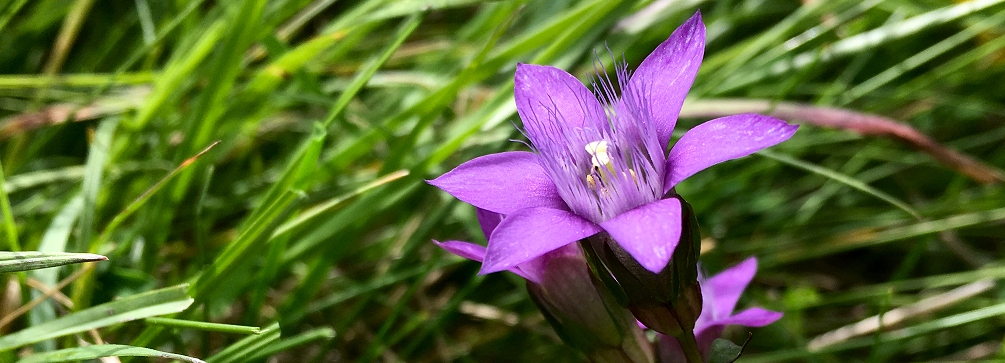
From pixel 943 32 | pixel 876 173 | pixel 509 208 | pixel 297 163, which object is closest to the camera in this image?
pixel 509 208

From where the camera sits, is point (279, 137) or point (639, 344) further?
point (279, 137)

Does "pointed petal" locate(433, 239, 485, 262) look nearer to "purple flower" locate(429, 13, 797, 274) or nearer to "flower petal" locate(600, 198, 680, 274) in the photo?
"purple flower" locate(429, 13, 797, 274)

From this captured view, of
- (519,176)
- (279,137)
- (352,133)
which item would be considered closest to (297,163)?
(352,133)

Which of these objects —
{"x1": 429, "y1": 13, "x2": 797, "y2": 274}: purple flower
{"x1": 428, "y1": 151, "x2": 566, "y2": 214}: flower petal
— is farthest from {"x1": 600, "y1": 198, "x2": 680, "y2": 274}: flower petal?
{"x1": 428, "y1": 151, "x2": 566, "y2": 214}: flower petal

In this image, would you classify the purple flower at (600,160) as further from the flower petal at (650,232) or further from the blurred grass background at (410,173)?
the blurred grass background at (410,173)

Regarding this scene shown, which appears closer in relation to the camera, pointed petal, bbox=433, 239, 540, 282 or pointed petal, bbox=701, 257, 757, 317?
pointed petal, bbox=433, 239, 540, 282

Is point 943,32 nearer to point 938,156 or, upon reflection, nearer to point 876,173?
point 876,173
